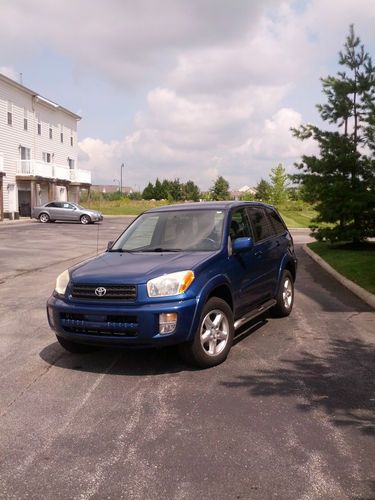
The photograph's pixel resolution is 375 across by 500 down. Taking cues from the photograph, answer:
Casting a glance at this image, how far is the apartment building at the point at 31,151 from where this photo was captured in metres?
34.6

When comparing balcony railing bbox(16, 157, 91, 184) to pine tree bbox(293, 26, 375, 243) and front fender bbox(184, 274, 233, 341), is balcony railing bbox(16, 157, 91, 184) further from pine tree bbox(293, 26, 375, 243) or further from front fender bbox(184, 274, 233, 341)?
front fender bbox(184, 274, 233, 341)

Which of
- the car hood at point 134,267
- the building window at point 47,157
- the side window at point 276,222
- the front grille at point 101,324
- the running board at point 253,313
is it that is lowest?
the running board at point 253,313

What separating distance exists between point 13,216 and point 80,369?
32.5m

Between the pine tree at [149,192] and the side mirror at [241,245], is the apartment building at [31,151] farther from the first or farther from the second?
the pine tree at [149,192]

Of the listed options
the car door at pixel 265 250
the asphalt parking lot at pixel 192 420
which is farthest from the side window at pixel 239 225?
the asphalt parking lot at pixel 192 420

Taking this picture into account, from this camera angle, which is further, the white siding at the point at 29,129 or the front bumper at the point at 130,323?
the white siding at the point at 29,129

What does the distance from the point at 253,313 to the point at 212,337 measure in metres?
1.21

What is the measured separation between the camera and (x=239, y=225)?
6.51m

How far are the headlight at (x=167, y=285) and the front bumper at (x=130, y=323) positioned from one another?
0.11 metres

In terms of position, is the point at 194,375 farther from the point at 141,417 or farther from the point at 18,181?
the point at 18,181

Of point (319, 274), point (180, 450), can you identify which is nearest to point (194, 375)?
point (180, 450)

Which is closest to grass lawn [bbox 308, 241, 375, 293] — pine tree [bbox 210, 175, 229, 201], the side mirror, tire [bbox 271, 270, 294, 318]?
tire [bbox 271, 270, 294, 318]

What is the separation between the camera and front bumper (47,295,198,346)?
4.83 metres

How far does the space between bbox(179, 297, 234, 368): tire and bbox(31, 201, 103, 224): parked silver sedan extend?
29.5m
